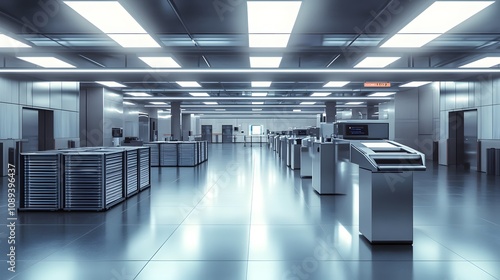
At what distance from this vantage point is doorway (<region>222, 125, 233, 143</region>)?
36.2m

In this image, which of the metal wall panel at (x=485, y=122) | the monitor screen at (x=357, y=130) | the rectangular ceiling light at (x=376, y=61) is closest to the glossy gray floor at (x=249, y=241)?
the monitor screen at (x=357, y=130)

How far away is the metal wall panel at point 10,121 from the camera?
892 centimetres

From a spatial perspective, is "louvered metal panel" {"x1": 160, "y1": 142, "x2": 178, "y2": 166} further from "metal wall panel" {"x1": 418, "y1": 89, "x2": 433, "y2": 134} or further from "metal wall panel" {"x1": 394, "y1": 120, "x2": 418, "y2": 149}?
"metal wall panel" {"x1": 418, "y1": 89, "x2": 433, "y2": 134}

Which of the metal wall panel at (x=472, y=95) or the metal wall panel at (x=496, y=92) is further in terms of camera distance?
the metal wall panel at (x=472, y=95)

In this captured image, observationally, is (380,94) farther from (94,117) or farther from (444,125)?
(94,117)

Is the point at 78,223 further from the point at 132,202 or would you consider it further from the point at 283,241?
the point at 283,241

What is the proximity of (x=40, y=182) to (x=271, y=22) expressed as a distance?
4801mm

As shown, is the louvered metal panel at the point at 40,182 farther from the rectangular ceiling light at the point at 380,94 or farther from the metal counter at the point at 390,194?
the rectangular ceiling light at the point at 380,94

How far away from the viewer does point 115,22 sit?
5984 millimetres

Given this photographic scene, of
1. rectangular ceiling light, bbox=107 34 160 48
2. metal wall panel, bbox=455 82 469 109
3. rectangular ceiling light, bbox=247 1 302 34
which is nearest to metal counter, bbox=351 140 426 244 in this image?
rectangular ceiling light, bbox=247 1 302 34

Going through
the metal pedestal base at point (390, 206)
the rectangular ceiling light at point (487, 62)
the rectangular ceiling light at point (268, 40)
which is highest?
the rectangular ceiling light at point (268, 40)

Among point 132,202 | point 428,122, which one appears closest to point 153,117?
point 428,122

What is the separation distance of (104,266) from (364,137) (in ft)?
10.8

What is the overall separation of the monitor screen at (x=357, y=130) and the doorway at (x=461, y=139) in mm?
9267
